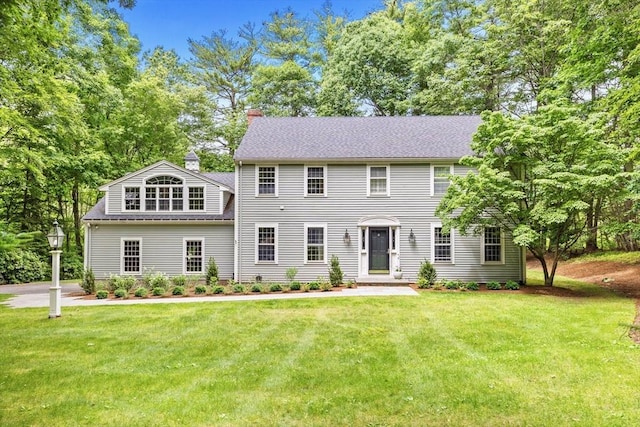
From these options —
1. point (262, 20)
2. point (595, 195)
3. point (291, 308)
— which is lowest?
point (291, 308)

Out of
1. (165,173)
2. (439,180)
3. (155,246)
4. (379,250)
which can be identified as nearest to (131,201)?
(165,173)

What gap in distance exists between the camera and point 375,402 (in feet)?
15.9

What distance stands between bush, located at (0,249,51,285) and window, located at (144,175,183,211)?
740cm

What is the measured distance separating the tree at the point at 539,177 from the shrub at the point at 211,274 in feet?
28.4

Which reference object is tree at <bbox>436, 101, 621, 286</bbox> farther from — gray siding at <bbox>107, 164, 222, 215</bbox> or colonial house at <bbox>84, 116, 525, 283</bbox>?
gray siding at <bbox>107, 164, 222, 215</bbox>

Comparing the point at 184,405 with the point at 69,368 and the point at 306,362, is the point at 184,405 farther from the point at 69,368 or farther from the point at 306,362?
the point at 69,368

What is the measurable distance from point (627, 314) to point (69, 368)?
464 inches

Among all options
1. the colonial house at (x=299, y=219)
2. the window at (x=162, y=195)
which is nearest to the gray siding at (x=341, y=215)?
the colonial house at (x=299, y=219)

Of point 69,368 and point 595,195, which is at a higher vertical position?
point 595,195

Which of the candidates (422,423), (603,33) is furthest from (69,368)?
(603,33)

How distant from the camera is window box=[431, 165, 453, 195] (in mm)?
15781

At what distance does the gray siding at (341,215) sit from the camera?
15.8 metres

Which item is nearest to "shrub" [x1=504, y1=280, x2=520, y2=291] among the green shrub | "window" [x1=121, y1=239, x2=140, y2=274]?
the green shrub

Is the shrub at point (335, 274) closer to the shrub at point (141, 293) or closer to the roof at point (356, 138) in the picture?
the roof at point (356, 138)
